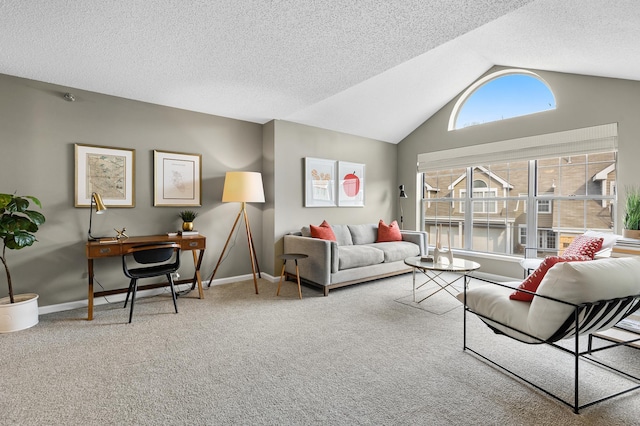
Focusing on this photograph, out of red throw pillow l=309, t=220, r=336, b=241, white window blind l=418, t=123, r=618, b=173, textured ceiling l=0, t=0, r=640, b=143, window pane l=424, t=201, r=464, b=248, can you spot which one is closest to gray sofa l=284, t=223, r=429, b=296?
red throw pillow l=309, t=220, r=336, b=241

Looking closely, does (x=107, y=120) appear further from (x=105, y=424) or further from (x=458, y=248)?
(x=458, y=248)

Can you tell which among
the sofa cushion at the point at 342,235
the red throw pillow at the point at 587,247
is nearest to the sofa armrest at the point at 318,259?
the sofa cushion at the point at 342,235

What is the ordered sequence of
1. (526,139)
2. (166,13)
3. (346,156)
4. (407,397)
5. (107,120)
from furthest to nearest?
(346,156), (526,139), (107,120), (166,13), (407,397)

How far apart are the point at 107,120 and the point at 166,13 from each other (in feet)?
6.77

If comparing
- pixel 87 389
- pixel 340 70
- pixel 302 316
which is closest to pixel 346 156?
pixel 340 70

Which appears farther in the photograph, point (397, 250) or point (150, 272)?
point (397, 250)

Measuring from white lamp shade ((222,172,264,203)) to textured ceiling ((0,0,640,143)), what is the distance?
37.6 inches

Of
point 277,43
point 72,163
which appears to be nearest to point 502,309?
point 277,43

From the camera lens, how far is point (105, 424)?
5.23 feet

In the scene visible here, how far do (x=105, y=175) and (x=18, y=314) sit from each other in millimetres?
1619

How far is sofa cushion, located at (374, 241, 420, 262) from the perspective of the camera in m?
4.65

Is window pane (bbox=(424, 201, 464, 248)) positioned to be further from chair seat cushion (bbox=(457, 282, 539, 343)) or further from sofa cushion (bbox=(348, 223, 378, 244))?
chair seat cushion (bbox=(457, 282, 539, 343))

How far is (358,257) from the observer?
4.23 metres

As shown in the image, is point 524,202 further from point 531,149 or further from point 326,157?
point 326,157
